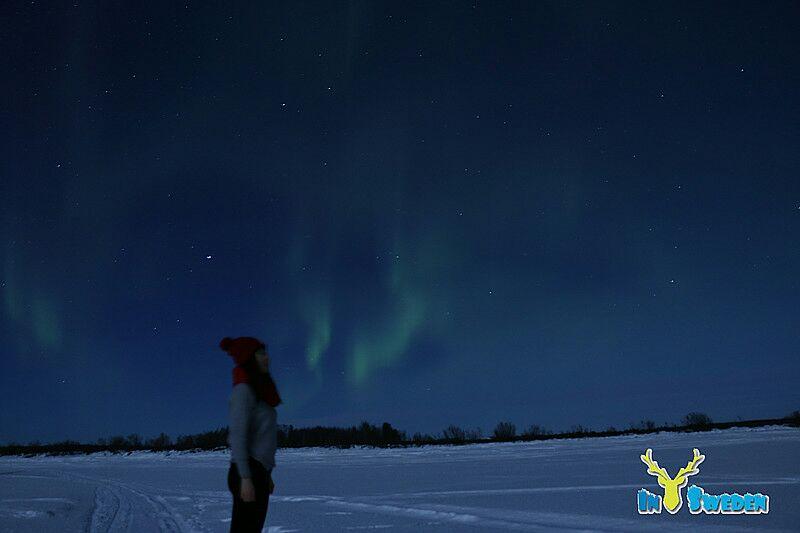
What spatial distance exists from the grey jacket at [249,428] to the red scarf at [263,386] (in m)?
0.03

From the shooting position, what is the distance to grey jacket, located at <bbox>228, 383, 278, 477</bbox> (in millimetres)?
3518

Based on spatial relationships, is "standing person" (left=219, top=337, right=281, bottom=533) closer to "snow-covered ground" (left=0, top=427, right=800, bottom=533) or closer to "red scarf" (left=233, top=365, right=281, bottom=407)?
"red scarf" (left=233, top=365, right=281, bottom=407)

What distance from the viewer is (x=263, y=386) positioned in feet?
12.3

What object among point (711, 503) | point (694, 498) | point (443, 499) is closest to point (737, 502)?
point (711, 503)

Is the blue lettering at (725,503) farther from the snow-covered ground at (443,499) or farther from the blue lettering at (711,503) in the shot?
the snow-covered ground at (443,499)

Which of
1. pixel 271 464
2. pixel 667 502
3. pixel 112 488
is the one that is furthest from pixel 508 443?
pixel 271 464

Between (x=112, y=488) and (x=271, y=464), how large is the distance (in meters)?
10.6

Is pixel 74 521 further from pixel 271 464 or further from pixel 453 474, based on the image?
pixel 453 474

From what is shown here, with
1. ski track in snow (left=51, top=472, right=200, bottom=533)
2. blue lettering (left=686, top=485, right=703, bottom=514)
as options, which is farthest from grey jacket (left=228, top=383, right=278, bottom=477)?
blue lettering (left=686, top=485, right=703, bottom=514)

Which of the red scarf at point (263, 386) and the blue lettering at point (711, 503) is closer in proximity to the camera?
the red scarf at point (263, 386)

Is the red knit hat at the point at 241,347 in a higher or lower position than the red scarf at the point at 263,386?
higher

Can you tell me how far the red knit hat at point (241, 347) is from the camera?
3.74 m

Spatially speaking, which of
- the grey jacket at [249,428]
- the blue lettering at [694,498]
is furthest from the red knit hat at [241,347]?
the blue lettering at [694,498]

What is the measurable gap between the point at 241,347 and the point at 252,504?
93 cm
